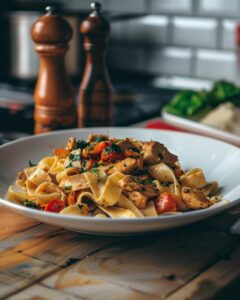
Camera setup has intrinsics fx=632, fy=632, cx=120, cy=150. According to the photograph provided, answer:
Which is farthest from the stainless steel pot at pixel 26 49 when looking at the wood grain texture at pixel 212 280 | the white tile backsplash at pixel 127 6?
the wood grain texture at pixel 212 280

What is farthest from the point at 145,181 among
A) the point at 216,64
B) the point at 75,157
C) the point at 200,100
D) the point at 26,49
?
the point at 216,64

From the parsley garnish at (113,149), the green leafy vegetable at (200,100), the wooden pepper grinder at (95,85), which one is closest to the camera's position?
the parsley garnish at (113,149)

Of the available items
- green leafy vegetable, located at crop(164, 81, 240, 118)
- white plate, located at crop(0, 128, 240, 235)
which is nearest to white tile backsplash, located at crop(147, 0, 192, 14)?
green leafy vegetable, located at crop(164, 81, 240, 118)

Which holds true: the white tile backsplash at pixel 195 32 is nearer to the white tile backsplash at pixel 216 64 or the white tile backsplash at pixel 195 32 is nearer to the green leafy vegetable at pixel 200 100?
the white tile backsplash at pixel 216 64

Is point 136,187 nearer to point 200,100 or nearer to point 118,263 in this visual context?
point 118,263

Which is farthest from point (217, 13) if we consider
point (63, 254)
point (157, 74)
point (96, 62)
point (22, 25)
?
point (63, 254)

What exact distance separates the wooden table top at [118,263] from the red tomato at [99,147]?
0.19 m

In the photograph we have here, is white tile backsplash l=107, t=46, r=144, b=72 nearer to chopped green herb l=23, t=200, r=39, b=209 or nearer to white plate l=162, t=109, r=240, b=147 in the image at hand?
white plate l=162, t=109, r=240, b=147

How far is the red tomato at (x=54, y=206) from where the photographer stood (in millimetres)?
1178

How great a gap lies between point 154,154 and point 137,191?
0.14 meters

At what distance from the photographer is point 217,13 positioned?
9.96ft

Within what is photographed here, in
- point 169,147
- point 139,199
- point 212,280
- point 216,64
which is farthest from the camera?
point 216,64

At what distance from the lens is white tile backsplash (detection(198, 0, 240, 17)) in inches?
116

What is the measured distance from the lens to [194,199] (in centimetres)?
120
